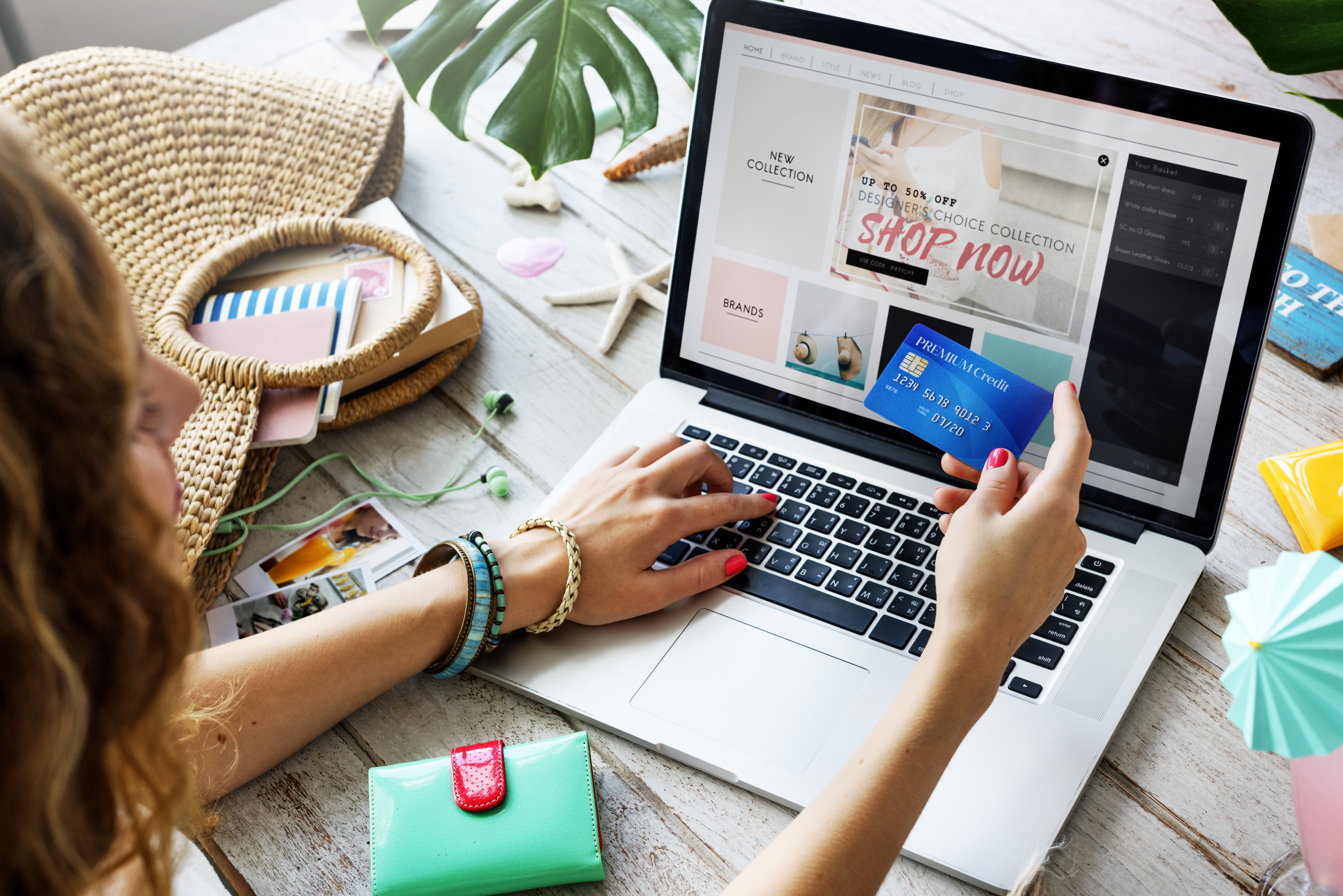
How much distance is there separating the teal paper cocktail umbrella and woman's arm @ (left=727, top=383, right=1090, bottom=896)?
0.65 feet

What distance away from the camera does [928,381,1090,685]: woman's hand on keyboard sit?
0.67m

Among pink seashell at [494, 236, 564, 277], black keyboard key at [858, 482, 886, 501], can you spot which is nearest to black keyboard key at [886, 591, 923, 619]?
black keyboard key at [858, 482, 886, 501]

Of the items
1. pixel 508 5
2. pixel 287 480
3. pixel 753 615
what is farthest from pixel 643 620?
pixel 508 5

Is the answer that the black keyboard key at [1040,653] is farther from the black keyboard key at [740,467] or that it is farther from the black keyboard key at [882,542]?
the black keyboard key at [740,467]

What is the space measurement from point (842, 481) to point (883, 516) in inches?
2.1

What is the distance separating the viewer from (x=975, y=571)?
0.68 metres

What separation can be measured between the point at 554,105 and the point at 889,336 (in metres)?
0.42

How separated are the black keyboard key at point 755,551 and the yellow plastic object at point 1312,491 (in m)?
0.44

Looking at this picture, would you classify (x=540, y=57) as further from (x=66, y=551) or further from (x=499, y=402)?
(x=66, y=551)

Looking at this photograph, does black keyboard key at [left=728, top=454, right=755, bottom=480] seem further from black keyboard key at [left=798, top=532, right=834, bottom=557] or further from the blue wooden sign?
the blue wooden sign

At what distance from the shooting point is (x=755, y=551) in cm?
86

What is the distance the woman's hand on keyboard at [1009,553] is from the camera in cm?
67

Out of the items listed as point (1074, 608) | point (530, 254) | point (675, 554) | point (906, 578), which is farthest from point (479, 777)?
point (530, 254)

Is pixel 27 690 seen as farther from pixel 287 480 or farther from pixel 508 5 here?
pixel 508 5
